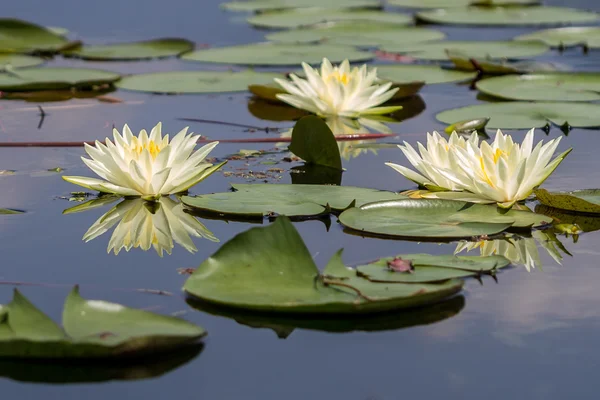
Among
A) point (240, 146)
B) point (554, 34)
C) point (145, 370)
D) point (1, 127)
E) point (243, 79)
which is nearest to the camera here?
point (145, 370)

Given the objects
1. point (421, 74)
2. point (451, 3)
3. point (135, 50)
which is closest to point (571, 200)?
point (421, 74)

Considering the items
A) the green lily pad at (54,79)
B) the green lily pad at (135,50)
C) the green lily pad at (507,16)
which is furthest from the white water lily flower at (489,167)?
the green lily pad at (507,16)

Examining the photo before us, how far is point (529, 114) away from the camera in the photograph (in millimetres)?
3699

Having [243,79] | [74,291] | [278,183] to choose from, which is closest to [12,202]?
[278,183]

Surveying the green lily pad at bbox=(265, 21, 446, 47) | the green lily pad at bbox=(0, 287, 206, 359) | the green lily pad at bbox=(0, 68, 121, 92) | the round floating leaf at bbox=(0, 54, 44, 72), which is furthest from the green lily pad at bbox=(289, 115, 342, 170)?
the green lily pad at bbox=(265, 21, 446, 47)

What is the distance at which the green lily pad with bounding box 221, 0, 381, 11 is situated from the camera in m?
7.93

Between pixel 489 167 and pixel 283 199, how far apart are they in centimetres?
57

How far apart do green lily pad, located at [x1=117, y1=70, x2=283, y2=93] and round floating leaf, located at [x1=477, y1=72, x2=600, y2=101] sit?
1.11 meters

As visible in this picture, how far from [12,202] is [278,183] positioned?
80 centimetres

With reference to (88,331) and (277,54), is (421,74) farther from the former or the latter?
(88,331)

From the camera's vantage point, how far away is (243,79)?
4.69m

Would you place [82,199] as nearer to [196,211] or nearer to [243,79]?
[196,211]

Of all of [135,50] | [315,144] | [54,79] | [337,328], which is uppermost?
[135,50]

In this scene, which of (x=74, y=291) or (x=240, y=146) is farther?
(x=240, y=146)
